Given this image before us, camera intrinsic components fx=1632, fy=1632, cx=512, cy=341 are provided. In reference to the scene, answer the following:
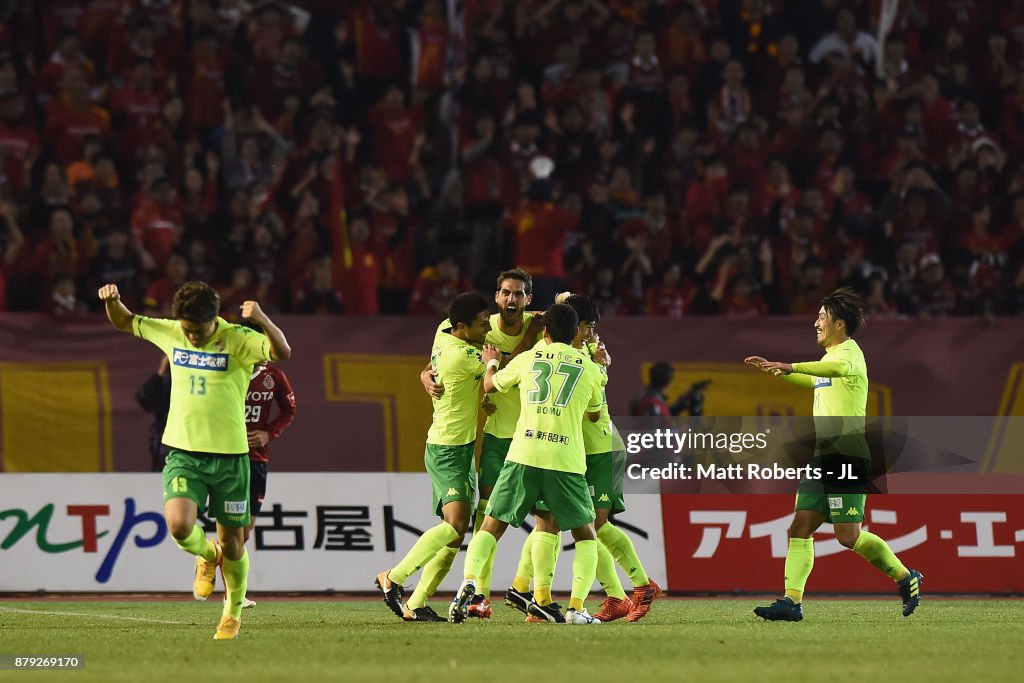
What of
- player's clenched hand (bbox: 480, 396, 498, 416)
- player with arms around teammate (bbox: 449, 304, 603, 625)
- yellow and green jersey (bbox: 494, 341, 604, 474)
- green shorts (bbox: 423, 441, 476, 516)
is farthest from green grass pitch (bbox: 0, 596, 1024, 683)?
player's clenched hand (bbox: 480, 396, 498, 416)

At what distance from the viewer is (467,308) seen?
1174 cm

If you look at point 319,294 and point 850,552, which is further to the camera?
point 319,294

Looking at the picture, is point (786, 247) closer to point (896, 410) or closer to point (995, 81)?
point (896, 410)

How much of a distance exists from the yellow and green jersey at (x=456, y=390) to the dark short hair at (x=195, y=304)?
2.29m

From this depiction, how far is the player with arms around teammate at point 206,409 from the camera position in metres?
10.1

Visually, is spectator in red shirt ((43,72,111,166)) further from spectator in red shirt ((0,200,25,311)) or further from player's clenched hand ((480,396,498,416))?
player's clenched hand ((480,396,498,416))

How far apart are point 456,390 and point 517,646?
2519mm

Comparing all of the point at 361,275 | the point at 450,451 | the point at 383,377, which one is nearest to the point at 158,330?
the point at 450,451

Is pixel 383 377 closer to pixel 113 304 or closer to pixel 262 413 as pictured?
pixel 262 413

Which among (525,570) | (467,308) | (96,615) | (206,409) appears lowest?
(96,615)

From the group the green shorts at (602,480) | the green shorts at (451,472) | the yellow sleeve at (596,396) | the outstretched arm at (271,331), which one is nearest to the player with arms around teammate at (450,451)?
the green shorts at (451,472)

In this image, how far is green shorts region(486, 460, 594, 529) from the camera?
11.4 metres

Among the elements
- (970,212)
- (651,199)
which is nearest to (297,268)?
(651,199)

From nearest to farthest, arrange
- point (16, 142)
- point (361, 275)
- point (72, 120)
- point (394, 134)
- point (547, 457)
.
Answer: point (547, 457)
point (361, 275)
point (16, 142)
point (72, 120)
point (394, 134)
